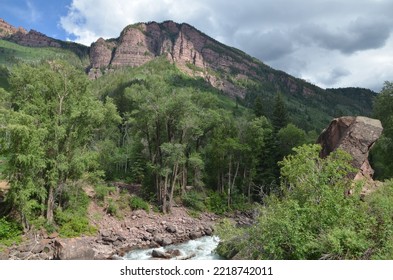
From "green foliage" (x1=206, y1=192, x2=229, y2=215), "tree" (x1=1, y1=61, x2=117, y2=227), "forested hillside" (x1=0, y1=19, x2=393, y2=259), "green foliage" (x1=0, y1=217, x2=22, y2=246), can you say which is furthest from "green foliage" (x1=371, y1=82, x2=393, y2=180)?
"green foliage" (x1=0, y1=217, x2=22, y2=246)

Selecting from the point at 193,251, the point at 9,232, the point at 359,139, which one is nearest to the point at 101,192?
the point at 9,232

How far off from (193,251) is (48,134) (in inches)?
566

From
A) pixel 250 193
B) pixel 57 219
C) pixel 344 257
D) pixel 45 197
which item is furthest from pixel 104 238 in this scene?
pixel 250 193

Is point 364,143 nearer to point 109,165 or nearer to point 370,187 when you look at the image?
point 370,187

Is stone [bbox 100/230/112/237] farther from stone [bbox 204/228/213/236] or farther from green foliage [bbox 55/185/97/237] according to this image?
stone [bbox 204/228/213/236]

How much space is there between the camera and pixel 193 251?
25266 millimetres

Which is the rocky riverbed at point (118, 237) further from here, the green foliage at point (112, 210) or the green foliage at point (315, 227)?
the green foliage at point (315, 227)

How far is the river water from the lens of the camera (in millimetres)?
23405

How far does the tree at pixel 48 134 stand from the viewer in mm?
21828

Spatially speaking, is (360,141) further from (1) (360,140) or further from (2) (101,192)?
(2) (101,192)

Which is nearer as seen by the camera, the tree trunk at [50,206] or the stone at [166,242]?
the tree trunk at [50,206]

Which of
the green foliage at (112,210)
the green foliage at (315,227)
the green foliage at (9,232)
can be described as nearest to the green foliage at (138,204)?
the green foliage at (112,210)

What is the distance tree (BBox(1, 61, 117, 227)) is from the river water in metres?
7.44

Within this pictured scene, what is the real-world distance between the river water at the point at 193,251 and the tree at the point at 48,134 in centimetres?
744
